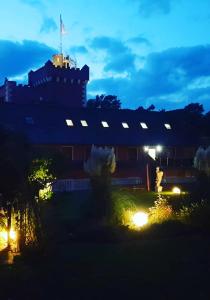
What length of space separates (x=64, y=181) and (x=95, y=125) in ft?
22.6

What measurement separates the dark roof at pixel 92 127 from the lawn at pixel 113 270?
58.4 feet

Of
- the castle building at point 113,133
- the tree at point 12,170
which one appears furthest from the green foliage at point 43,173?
the tree at point 12,170

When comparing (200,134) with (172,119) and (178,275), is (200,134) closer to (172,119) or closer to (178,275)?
(172,119)

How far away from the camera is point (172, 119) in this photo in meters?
37.8

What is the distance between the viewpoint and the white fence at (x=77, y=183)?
26094 mm

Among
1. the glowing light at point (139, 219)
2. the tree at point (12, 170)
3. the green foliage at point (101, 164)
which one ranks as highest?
the green foliage at point (101, 164)

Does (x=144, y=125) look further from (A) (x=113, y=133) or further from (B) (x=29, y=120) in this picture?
(B) (x=29, y=120)

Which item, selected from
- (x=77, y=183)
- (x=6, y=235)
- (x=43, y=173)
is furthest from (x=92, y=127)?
(x=6, y=235)

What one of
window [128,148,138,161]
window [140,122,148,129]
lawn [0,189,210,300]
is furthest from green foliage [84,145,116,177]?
window [140,122,148,129]

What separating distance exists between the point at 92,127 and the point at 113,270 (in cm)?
2376

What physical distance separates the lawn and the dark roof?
17.8 meters

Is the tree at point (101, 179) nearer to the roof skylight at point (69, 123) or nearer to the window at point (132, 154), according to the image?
the roof skylight at point (69, 123)

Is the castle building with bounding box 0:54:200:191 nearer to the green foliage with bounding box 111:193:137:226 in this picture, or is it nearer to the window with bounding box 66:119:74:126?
the window with bounding box 66:119:74:126

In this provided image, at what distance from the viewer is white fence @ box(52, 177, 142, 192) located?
26094 millimetres
